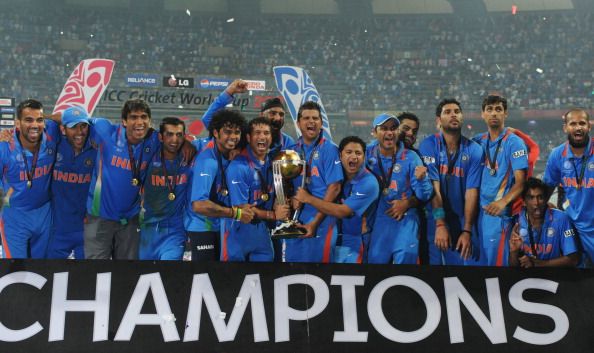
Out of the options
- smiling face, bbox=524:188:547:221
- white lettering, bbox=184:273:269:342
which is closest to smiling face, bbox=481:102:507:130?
smiling face, bbox=524:188:547:221

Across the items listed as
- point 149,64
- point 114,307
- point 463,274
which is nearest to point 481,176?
point 463,274

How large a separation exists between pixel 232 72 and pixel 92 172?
19912mm

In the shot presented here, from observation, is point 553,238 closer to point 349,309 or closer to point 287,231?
point 349,309

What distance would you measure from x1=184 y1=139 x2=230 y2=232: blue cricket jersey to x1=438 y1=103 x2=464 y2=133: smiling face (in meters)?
1.69

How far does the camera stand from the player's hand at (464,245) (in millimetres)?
4727

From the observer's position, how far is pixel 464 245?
15.5 feet

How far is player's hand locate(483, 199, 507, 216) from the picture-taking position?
4.66 m

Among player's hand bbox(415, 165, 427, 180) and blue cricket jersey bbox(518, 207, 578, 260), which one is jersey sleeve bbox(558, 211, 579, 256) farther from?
player's hand bbox(415, 165, 427, 180)

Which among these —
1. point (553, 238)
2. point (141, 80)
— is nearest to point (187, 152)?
point (553, 238)

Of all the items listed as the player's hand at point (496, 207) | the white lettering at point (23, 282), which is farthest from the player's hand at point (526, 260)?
the white lettering at point (23, 282)

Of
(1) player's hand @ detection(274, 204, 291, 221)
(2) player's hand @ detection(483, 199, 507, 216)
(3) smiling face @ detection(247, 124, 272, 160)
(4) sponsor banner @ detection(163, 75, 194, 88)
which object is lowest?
(2) player's hand @ detection(483, 199, 507, 216)

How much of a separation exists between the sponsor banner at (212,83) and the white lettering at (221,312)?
18.0 meters

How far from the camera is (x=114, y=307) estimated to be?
3.44 metres

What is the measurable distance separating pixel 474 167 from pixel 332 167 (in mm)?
1135
